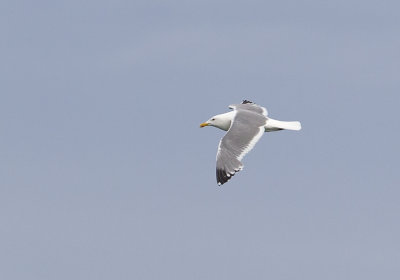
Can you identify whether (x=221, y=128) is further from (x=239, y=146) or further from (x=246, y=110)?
(x=239, y=146)

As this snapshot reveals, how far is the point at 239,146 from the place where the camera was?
27.9m

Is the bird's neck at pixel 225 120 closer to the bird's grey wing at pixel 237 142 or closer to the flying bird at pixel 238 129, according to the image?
the flying bird at pixel 238 129

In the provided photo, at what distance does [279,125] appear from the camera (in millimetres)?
29812

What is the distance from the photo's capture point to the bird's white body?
29688 millimetres

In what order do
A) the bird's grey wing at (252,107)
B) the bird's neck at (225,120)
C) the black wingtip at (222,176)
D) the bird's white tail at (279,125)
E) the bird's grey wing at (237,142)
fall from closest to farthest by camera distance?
the black wingtip at (222,176)
the bird's grey wing at (237,142)
the bird's white tail at (279,125)
the bird's neck at (225,120)
the bird's grey wing at (252,107)

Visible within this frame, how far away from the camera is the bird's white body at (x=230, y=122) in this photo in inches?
1169

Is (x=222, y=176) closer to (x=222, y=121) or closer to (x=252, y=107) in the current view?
(x=222, y=121)

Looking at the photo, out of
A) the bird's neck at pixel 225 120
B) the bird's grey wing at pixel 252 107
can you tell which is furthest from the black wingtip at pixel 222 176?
the bird's grey wing at pixel 252 107

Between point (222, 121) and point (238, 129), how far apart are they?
71.7 inches

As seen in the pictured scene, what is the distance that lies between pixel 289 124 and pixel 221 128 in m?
1.77

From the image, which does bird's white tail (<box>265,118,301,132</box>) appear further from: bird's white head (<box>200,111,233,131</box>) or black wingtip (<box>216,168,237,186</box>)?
black wingtip (<box>216,168,237,186</box>)

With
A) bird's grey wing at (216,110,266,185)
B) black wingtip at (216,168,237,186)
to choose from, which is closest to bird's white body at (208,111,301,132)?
bird's grey wing at (216,110,266,185)

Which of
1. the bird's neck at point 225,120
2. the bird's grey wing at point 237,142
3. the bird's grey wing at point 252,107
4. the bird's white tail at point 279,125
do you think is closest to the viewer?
the bird's grey wing at point 237,142

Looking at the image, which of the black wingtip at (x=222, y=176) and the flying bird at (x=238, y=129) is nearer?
the black wingtip at (x=222, y=176)
